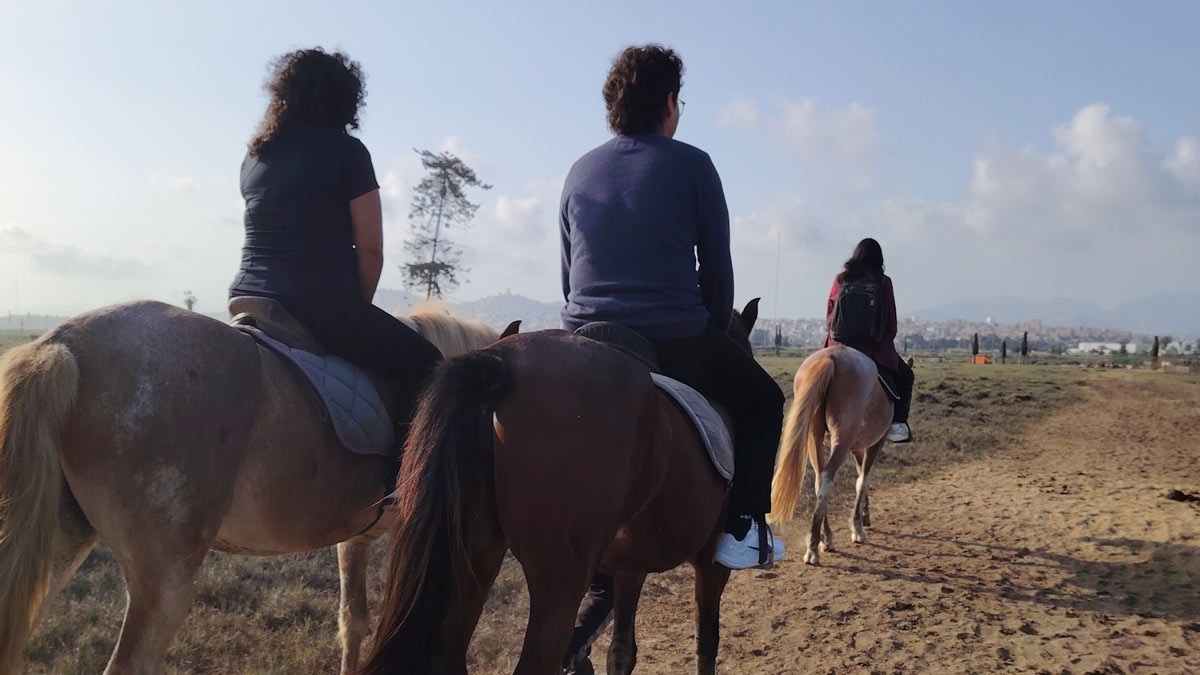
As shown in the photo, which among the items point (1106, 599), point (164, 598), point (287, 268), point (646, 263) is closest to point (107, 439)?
point (164, 598)

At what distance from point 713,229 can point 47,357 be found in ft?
8.16

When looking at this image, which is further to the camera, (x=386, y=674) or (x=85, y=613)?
(x=85, y=613)

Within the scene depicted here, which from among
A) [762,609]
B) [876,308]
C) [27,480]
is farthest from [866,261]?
[27,480]

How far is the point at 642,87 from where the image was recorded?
10.0ft

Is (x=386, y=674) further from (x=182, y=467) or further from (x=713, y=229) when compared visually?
(x=713, y=229)

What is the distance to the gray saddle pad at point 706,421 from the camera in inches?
104

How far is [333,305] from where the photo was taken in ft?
10.6

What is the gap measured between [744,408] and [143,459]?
2.36 metres

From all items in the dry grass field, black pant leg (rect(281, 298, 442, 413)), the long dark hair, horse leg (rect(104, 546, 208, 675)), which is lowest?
the dry grass field

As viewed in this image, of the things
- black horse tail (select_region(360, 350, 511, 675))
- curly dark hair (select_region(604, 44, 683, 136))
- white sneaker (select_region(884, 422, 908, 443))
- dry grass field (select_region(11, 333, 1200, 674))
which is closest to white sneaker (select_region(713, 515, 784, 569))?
black horse tail (select_region(360, 350, 511, 675))

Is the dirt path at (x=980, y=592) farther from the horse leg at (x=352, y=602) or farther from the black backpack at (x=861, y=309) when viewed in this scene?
the black backpack at (x=861, y=309)

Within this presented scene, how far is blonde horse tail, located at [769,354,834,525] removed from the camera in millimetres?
6703

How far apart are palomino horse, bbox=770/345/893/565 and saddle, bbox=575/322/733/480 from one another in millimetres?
4034

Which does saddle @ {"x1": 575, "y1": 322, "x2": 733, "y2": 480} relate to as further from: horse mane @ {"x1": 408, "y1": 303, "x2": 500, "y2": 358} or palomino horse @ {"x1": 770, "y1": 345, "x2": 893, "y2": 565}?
palomino horse @ {"x1": 770, "y1": 345, "x2": 893, "y2": 565}
